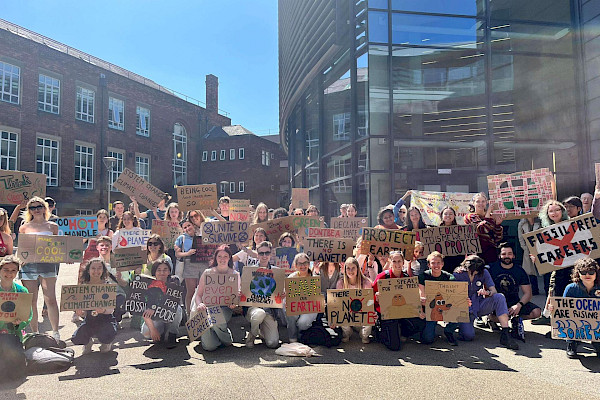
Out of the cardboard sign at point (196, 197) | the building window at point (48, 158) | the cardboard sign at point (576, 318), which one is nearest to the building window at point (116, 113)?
the building window at point (48, 158)

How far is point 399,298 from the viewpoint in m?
5.77

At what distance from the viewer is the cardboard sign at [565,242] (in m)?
5.85

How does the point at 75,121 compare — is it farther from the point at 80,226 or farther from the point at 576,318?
the point at 576,318

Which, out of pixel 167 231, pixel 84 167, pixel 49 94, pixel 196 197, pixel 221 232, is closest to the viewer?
pixel 221 232

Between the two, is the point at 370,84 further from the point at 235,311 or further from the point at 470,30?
the point at 235,311

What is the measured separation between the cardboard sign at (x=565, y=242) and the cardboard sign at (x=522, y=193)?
54.1 inches

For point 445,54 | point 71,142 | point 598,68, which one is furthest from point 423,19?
point 71,142

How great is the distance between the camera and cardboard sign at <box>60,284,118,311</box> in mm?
5246

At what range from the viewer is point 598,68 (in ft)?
43.5

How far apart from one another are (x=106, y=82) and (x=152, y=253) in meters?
28.2

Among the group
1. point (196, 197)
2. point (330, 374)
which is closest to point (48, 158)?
point (196, 197)

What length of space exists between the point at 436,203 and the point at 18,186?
779 cm

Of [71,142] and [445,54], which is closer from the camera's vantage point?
[445,54]

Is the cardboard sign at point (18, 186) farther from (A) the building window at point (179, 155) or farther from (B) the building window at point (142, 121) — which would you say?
(A) the building window at point (179, 155)
